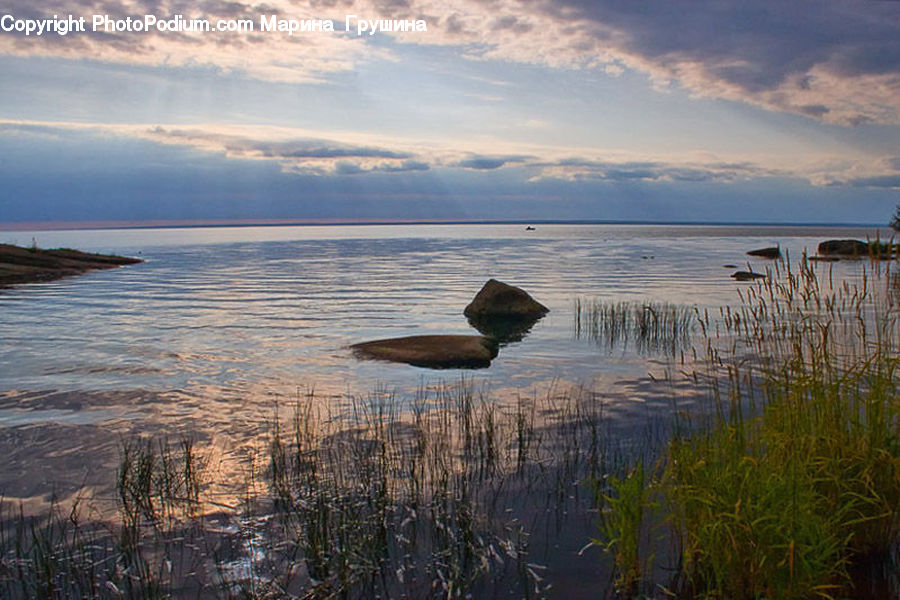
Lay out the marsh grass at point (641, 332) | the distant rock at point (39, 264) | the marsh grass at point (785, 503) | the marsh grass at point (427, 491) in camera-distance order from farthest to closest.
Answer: the distant rock at point (39, 264) < the marsh grass at point (641, 332) < the marsh grass at point (427, 491) < the marsh grass at point (785, 503)

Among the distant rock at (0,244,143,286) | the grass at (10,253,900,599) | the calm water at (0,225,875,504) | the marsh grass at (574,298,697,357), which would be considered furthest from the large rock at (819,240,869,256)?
the distant rock at (0,244,143,286)

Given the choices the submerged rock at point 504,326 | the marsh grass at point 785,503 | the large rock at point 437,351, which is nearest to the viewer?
the marsh grass at point 785,503

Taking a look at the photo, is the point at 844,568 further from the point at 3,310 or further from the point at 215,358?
the point at 3,310

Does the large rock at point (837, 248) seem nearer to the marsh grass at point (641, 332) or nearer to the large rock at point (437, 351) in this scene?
the marsh grass at point (641, 332)

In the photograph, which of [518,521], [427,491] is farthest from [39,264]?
[518,521]

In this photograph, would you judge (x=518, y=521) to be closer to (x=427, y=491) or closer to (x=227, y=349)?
(x=427, y=491)

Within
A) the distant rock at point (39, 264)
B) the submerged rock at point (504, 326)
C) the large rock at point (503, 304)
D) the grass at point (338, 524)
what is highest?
the distant rock at point (39, 264)

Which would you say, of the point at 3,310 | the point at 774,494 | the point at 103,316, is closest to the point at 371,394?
the point at 774,494

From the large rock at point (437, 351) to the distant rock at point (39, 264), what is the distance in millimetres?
31891

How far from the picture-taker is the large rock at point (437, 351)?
16.4m

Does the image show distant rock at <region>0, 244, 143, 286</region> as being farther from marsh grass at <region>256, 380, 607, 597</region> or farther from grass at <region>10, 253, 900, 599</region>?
grass at <region>10, 253, 900, 599</region>

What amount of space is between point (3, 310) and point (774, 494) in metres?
30.7

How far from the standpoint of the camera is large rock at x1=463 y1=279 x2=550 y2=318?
25.3 metres

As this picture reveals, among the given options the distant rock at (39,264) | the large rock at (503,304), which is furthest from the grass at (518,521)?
the distant rock at (39,264)
